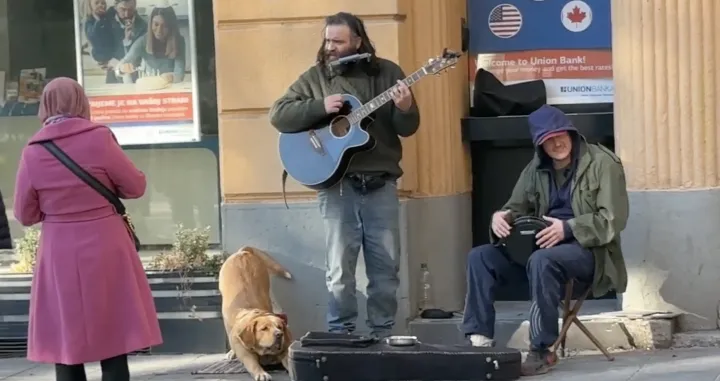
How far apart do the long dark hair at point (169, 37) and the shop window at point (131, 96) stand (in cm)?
2

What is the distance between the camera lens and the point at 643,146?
6.77 meters

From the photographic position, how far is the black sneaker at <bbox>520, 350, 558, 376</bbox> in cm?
592

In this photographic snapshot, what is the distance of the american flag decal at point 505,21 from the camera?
290 inches

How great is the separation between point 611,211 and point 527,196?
528 millimetres

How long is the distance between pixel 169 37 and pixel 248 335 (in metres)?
2.32

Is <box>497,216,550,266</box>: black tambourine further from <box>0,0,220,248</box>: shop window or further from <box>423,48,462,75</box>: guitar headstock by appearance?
<box>0,0,220,248</box>: shop window

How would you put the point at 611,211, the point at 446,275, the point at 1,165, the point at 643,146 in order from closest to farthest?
the point at 611,211, the point at 643,146, the point at 446,275, the point at 1,165

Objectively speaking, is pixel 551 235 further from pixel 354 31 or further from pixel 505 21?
pixel 505 21

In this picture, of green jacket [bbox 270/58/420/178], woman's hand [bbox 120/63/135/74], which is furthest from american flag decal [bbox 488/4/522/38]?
woman's hand [bbox 120/63/135/74]

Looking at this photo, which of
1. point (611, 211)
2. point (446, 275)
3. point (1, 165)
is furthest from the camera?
point (1, 165)

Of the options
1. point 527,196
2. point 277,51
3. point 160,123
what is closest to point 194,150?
point 160,123

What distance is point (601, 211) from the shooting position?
5.92 meters

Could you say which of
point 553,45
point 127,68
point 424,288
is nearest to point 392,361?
point 424,288

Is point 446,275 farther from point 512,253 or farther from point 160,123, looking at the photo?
point 160,123
